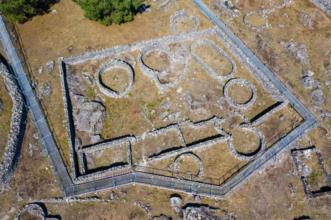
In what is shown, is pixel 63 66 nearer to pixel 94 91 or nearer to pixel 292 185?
pixel 94 91

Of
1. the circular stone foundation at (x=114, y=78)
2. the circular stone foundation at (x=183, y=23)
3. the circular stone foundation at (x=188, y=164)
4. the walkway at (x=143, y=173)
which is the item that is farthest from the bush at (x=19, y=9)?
the circular stone foundation at (x=188, y=164)

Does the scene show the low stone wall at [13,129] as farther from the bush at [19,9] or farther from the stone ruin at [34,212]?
the bush at [19,9]

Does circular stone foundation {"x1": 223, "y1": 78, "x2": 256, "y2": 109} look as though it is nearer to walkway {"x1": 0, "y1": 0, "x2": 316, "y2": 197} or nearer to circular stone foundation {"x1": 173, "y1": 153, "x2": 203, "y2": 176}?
walkway {"x1": 0, "y1": 0, "x2": 316, "y2": 197}

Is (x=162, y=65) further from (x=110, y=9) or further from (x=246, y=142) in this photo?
(x=246, y=142)

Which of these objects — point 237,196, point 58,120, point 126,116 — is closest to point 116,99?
point 126,116

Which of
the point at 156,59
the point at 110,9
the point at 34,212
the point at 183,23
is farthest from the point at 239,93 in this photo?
the point at 34,212

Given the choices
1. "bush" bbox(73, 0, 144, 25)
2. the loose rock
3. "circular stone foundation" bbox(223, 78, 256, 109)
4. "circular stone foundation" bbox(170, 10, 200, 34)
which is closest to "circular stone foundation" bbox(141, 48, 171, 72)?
"circular stone foundation" bbox(170, 10, 200, 34)
